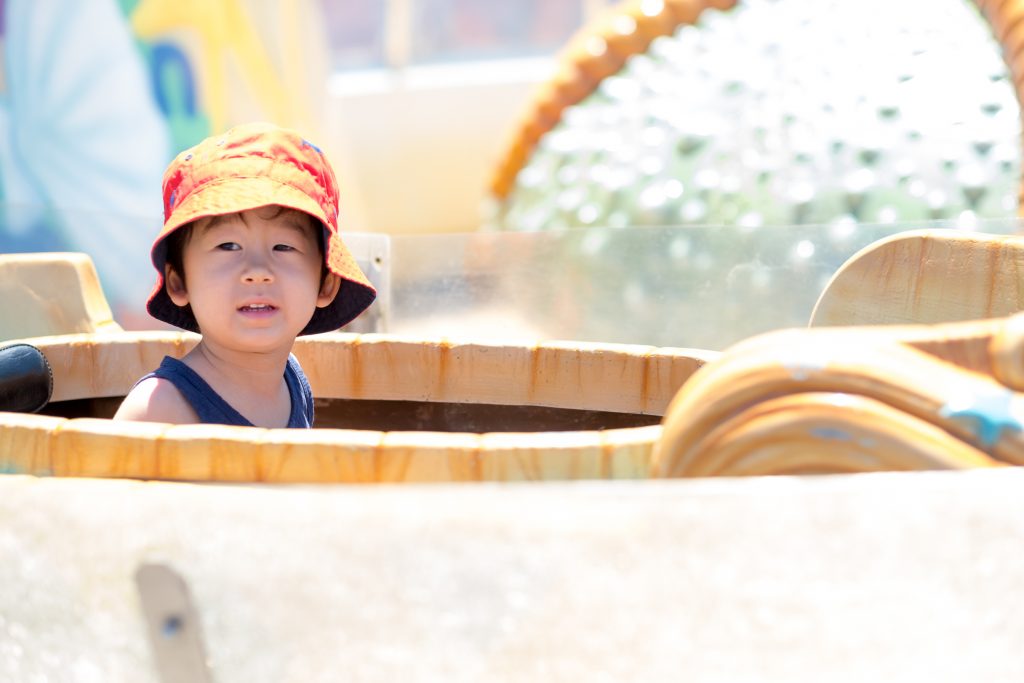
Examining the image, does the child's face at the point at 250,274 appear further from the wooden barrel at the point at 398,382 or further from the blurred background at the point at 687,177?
the blurred background at the point at 687,177

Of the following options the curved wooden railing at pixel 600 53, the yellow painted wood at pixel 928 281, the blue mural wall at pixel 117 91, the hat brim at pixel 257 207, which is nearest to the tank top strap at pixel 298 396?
the hat brim at pixel 257 207

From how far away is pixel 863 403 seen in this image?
0.42 meters

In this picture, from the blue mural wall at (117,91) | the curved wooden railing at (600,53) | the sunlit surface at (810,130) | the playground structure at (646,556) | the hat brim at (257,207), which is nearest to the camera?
the playground structure at (646,556)

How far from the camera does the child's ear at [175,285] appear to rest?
87cm

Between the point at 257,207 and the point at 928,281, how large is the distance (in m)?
0.51

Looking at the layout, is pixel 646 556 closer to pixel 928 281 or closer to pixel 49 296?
pixel 928 281

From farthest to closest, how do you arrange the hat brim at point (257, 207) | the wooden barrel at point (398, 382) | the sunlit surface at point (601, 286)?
the sunlit surface at point (601, 286)
the hat brim at point (257, 207)
the wooden barrel at point (398, 382)

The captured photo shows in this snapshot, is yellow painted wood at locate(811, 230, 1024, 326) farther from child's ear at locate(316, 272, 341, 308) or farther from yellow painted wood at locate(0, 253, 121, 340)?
yellow painted wood at locate(0, 253, 121, 340)

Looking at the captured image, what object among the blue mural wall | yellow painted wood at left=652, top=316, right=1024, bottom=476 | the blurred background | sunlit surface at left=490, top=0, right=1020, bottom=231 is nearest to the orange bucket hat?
the blurred background

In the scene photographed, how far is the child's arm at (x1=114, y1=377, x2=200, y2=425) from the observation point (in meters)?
0.81

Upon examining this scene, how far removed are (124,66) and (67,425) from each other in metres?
3.01

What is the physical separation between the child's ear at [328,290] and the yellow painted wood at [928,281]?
408 millimetres

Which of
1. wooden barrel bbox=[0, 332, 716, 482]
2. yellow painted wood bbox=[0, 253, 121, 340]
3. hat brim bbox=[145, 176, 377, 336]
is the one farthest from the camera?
yellow painted wood bbox=[0, 253, 121, 340]

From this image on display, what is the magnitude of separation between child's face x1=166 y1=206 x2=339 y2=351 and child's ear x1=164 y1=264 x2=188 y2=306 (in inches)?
0.9
